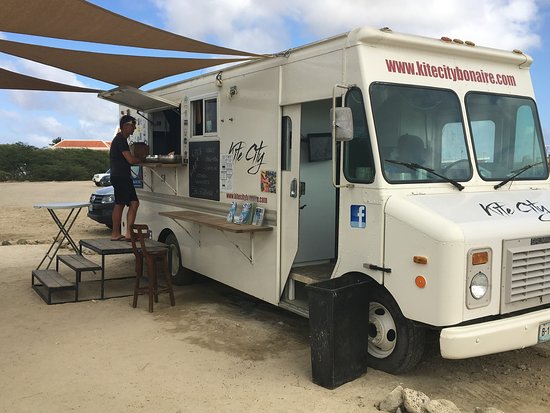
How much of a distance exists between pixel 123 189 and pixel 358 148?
4.17 meters

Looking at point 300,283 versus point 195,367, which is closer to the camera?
point 195,367

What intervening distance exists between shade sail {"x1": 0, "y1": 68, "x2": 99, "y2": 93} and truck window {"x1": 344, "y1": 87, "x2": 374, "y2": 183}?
4.65 meters

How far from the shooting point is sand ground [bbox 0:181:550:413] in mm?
3938

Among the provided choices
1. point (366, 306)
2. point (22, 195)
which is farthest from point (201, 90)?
point (22, 195)

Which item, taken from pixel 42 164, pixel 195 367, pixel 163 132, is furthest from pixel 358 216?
pixel 42 164

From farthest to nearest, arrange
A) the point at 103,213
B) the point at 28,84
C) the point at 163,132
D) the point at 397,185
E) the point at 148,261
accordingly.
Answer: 1. the point at 103,213
2. the point at 163,132
3. the point at 28,84
4. the point at 148,261
5. the point at 397,185

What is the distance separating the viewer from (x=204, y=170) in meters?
6.69

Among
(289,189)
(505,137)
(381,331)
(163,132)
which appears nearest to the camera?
(381,331)

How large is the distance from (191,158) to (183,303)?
1873 millimetres

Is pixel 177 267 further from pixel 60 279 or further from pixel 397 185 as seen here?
pixel 397 185

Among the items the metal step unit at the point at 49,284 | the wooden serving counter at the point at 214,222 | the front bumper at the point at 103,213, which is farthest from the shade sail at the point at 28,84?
the front bumper at the point at 103,213

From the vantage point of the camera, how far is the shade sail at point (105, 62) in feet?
19.3

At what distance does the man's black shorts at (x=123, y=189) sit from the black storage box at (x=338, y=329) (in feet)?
13.5

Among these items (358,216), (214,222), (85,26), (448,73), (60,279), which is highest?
(85,26)
